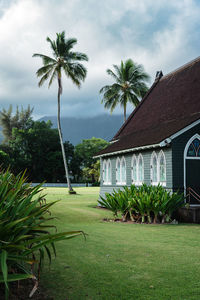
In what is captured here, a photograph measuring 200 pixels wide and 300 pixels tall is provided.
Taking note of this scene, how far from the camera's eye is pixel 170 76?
2586cm

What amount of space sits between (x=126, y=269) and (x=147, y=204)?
7312 mm

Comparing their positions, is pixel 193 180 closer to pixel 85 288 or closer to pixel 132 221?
pixel 132 221

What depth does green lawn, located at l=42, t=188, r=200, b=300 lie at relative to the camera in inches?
193

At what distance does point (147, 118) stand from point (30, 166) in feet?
179

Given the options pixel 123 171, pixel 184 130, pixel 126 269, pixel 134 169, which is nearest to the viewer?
pixel 126 269

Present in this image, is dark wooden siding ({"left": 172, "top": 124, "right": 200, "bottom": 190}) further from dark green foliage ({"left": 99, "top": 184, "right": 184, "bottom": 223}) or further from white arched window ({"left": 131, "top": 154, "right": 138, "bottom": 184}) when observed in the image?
white arched window ({"left": 131, "top": 154, "right": 138, "bottom": 184})

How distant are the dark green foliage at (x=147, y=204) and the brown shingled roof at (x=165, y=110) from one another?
A: 3.00m

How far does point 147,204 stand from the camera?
524 inches

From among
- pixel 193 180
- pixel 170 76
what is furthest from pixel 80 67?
pixel 193 180

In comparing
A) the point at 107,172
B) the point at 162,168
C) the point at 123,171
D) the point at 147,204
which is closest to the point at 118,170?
the point at 123,171

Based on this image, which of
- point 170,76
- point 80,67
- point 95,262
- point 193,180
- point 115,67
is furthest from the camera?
point 115,67

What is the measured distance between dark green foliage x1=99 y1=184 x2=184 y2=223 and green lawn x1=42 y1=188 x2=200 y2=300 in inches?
140

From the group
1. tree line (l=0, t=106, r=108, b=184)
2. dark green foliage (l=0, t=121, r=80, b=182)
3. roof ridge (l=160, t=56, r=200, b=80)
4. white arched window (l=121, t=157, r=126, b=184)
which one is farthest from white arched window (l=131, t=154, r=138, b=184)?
dark green foliage (l=0, t=121, r=80, b=182)

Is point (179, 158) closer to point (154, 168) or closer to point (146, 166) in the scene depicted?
point (154, 168)
